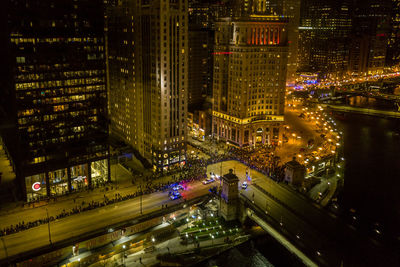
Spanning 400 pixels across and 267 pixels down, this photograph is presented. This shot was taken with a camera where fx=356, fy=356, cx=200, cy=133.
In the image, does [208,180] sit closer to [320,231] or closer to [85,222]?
[320,231]

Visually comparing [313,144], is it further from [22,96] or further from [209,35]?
[22,96]

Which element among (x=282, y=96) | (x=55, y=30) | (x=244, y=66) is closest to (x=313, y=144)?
(x=282, y=96)

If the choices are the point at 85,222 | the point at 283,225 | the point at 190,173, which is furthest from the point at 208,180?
the point at 85,222

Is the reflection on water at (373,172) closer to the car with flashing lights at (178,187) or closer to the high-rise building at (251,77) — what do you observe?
the high-rise building at (251,77)

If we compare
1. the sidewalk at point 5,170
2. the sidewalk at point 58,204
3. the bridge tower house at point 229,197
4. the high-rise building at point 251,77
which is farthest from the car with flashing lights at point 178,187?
the sidewalk at point 5,170

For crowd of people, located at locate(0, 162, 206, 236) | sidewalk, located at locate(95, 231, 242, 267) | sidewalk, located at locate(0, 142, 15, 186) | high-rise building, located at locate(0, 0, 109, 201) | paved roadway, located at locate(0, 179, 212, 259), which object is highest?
high-rise building, located at locate(0, 0, 109, 201)

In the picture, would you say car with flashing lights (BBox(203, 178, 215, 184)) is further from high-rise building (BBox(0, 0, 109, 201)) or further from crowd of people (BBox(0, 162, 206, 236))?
high-rise building (BBox(0, 0, 109, 201))

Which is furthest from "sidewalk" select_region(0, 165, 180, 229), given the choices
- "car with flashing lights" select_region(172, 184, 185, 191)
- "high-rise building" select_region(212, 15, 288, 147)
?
"high-rise building" select_region(212, 15, 288, 147)
